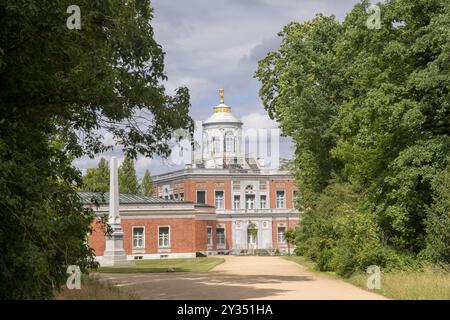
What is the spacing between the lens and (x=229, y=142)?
91812mm

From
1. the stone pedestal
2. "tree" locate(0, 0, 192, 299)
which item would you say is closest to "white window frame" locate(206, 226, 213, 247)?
the stone pedestal

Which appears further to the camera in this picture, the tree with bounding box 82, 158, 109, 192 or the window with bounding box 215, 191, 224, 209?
the window with bounding box 215, 191, 224, 209

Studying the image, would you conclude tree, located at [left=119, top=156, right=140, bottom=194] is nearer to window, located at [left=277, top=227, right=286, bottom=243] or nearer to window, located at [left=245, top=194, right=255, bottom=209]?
window, located at [left=245, top=194, right=255, bottom=209]

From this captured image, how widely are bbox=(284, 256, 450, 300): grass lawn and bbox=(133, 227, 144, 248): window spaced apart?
42527 mm

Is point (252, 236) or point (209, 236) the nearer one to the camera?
point (209, 236)

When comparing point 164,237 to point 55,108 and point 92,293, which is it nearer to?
point 92,293

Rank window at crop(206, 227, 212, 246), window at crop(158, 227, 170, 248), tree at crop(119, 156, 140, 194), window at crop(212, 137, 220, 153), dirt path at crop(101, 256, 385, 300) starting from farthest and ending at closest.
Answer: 1. window at crop(212, 137, 220, 153)
2. tree at crop(119, 156, 140, 194)
3. window at crop(206, 227, 212, 246)
4. window at crop(158, 227, 170, 248)
5. dirt path at crop(101, 256, 385, 300)

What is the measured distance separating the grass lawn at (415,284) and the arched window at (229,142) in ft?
224

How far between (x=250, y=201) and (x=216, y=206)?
524 cm

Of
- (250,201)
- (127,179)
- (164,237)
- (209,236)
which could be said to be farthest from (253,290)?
(250,201)

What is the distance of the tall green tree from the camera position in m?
23.2
